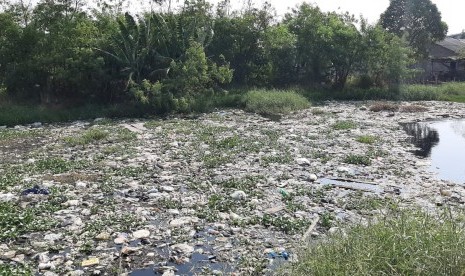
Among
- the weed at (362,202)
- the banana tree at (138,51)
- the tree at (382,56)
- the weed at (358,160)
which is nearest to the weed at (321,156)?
the weed at (358,160)

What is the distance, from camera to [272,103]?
51.0 feet

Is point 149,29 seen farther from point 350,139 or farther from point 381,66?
point 381,66

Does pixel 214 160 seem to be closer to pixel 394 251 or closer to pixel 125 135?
pixel 125 135

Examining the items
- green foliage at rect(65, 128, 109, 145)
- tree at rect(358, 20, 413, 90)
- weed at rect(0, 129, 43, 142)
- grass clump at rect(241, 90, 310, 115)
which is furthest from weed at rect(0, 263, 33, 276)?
tree at rect(358, 20, 413, 90)

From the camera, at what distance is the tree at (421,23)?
28.7m

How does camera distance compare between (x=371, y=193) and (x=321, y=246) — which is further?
(x=371, y=193)

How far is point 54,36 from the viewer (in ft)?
44.4

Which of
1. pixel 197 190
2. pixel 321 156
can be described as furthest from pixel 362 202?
pixel 321 156

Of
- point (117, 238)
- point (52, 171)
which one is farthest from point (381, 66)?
point (117, 238)

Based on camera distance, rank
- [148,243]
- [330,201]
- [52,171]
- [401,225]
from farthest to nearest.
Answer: [52,171]
[330,201]
[148,243]
[401,225]

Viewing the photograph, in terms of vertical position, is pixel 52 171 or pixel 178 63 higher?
pixel 178 63

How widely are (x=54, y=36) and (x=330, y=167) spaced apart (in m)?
10.1

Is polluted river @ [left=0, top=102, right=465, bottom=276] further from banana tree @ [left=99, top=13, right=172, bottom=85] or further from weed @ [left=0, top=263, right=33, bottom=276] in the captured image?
banana tree @ [left=99, top=13, right=172, bottom=85]

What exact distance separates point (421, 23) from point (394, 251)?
29.8 m
